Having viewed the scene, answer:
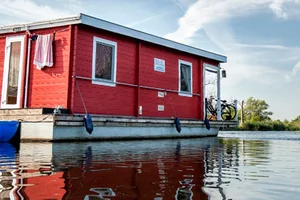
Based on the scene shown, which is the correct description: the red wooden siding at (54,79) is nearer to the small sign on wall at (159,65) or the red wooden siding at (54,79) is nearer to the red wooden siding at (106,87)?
the red wooden siding at (106,87)

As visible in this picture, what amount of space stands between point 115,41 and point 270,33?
10911 mm

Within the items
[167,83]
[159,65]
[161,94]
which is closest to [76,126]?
[161,94]

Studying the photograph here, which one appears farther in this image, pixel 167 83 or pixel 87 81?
pixel 167 83

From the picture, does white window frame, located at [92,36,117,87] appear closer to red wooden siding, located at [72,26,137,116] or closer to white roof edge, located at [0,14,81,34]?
red wooden siding, located at [72,26,137,116]

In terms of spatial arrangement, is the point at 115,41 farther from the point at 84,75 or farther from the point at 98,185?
the point at 98,185

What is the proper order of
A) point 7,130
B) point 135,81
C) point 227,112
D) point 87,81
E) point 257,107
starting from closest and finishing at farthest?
point 7,130
point 87,81
point 135,81
point 227,112
point 257,107

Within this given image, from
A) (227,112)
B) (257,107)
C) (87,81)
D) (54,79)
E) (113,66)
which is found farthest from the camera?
(257,107)

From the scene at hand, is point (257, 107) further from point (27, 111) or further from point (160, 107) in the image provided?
point (27, 111)

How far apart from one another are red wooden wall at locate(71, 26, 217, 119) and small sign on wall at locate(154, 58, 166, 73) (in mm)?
125

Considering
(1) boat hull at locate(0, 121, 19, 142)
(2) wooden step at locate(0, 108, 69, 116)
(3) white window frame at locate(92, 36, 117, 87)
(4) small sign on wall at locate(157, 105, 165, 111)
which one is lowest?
(1) boat hull at locate(0, 121, 19, 142)

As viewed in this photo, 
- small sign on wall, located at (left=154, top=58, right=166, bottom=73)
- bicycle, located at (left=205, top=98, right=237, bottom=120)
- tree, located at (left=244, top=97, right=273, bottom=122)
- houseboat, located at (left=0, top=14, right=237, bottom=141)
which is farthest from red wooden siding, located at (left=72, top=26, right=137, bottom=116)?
tree, located at (left=244, top=97, right=273, bottom=122)

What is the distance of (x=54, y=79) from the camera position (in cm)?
837

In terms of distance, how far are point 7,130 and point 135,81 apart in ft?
13.2

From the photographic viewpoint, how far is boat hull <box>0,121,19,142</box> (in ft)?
23.9
